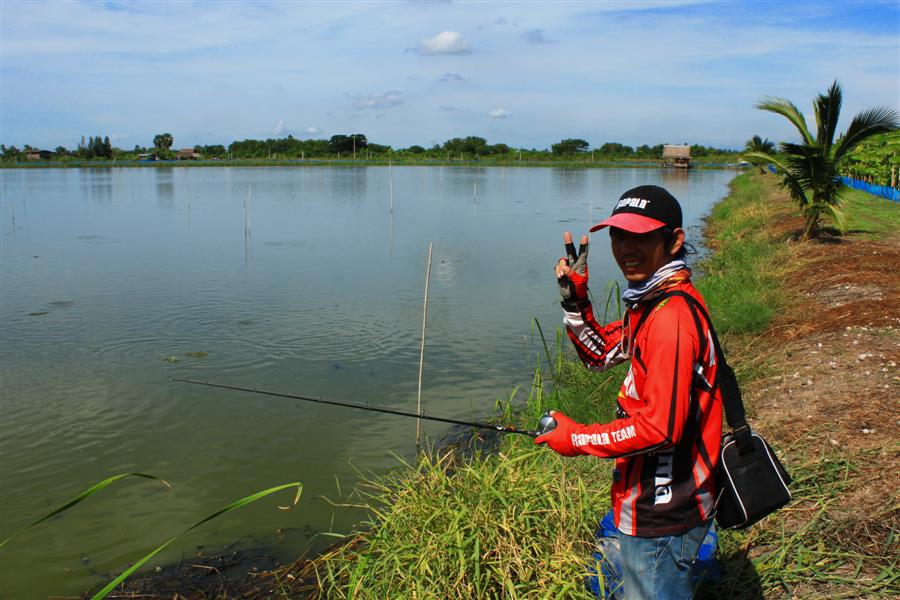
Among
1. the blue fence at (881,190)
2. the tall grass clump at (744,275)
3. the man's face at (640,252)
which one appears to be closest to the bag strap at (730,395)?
the man's face at (640,252)

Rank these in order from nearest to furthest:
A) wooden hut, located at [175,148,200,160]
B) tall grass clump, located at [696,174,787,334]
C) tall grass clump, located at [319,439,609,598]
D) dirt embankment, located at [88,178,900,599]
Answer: tall grass clump, located at [319,439,609,598] → dirt embankment, located at [88,178,900,599] → tall grass clump, located at [696,174,787,334] → wooden hut, located at [175,148,200,160]

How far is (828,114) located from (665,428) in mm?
12932

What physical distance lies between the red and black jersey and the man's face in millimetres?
94

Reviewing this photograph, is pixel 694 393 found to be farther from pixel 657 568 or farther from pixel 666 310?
pixel 657 568

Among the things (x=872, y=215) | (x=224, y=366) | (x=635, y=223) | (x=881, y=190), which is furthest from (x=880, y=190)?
(x=635, y=223)

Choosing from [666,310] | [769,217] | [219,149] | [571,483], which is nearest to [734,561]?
[571,483]

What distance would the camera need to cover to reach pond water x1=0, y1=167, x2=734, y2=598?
5074 mm

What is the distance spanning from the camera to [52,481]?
552 centimetres

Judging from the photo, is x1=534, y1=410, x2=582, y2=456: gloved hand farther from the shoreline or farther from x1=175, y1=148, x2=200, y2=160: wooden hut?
x1=175, y1=148, x2=200, y2=160: wooden hut

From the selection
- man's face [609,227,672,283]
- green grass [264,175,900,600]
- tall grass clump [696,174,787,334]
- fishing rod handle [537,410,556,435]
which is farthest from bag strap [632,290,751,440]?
tall grass clump [696,174,787,334]

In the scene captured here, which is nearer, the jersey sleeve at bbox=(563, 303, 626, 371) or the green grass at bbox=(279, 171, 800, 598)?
the jersey sleeve at bbox=(563, 303, 626, 371)

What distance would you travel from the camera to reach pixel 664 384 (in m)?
1.88

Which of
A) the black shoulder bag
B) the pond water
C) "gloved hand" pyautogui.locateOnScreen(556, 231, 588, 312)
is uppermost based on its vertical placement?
"gloved hand" pyautogui.locateOnScreen(556, 231, 588, 312)

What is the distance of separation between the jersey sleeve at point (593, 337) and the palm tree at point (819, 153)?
11304 millimetres
